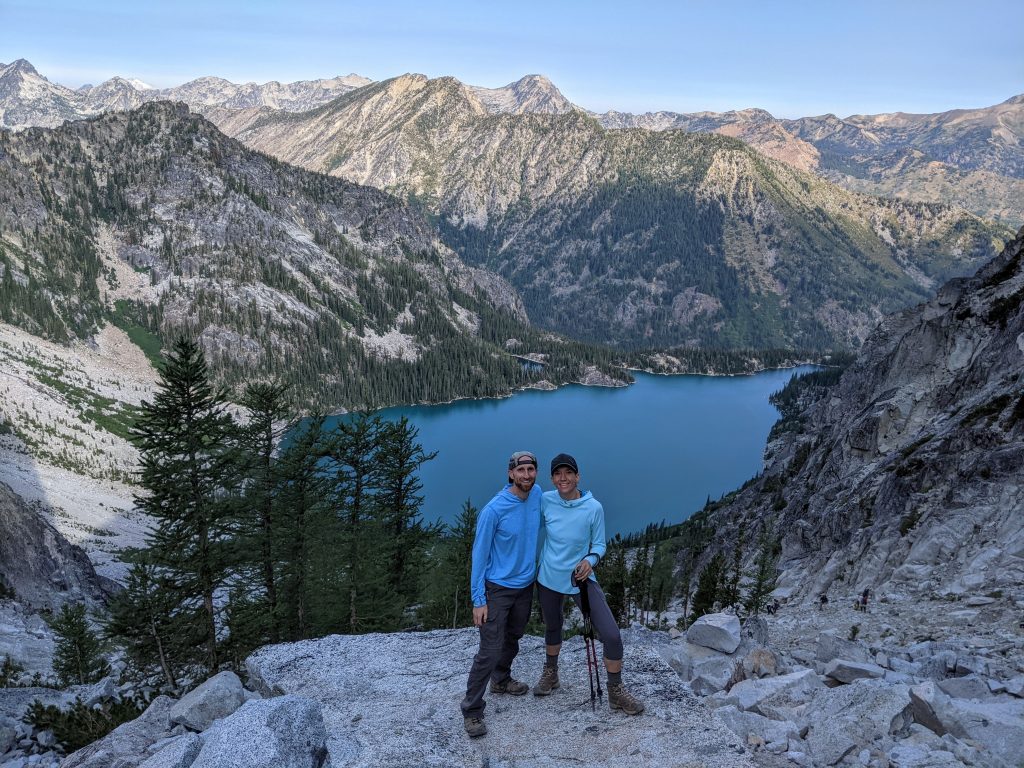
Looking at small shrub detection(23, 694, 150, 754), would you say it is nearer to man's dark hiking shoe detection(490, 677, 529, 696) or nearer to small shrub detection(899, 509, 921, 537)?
man's dark hiking shoe detection(490, 677, 529, 696)

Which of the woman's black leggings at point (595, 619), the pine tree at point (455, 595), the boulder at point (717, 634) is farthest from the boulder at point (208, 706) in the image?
the pine tree at point (455, 595)

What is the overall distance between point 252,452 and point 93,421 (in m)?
126

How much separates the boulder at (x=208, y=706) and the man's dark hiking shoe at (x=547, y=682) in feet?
22.2

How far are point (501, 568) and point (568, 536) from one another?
139 cm

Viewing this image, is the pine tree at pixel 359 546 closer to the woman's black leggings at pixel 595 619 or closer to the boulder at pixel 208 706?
the boulder at pixel 208 706

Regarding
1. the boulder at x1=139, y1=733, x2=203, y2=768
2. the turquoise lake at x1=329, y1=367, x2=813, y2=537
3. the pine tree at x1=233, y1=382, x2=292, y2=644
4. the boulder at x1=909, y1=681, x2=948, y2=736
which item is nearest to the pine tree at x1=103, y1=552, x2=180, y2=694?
the pine tree at x1=233, y1=382, x2=292, y2=644

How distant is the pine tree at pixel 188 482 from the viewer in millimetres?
23219

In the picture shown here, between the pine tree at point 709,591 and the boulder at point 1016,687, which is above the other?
the boulder at point 1016,687

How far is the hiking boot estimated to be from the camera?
35.5 feet

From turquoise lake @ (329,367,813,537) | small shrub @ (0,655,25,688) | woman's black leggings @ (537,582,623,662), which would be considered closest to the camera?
woman's black leggings @ (537,582,623,662)

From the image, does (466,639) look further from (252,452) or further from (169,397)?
(252,452)

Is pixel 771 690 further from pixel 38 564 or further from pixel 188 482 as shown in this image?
pixel 38 564

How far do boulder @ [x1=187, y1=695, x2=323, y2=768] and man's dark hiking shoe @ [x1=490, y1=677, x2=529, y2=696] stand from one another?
328 centimetres

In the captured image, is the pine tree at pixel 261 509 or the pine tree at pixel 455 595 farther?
the pine tree at pixel 455 595
